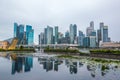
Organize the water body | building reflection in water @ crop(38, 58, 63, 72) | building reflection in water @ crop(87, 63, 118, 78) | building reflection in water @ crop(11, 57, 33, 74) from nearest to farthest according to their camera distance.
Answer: the water body, building reflection in water @ crop(87, 63, 118, 78), building reflection in water @ crop(11, 57, 33, 74), building reflection in water @ crop(38, 58, 63, 72)

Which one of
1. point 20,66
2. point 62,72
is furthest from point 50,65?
point 62,72

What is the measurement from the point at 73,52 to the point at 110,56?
27589 mm

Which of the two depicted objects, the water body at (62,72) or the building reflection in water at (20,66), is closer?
the water body at (62,72)

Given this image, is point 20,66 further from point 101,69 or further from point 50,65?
point 101,69

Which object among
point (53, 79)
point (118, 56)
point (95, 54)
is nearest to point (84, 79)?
point (53, 79)

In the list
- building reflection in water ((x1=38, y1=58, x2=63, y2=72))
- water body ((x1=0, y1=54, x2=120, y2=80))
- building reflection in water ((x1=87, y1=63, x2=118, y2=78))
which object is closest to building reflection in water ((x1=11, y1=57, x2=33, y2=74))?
water body ((x1=0, y1=54, x2=120, y2=80))

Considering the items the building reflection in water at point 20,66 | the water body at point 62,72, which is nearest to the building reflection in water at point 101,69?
the water body at point 62,72

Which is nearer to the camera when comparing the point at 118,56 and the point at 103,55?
the point at 118,56

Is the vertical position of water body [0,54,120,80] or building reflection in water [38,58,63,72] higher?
water body [0,54,120,80]

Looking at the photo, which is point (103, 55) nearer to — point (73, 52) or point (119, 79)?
point (73, 52)

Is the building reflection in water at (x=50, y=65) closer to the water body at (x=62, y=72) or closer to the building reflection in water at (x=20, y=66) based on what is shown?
the water body at (x=62, y=72)

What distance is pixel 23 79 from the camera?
18.5 meters

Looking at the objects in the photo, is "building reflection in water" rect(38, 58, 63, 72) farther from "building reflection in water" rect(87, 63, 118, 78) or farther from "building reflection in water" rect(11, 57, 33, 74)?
"building reflection in water" rect(87, 63, 118, 78)

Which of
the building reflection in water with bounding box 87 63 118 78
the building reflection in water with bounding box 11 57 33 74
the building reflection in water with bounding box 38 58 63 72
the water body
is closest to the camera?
the water body
